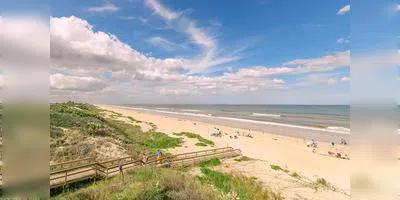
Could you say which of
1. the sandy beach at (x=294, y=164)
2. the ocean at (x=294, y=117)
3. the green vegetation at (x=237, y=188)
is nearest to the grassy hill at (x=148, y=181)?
the green vegetation at (x=237, y=188)

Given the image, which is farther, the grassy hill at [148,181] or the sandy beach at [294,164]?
the sandy beach at [294,164]

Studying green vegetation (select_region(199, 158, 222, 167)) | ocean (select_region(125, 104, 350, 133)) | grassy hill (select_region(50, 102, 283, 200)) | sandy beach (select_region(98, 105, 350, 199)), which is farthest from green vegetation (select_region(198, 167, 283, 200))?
ocean (select_region(125, 104, 350, 133))

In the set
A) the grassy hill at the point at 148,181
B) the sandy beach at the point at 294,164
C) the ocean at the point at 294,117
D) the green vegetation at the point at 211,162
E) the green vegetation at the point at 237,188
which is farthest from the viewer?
the ocean at the point at 294,117

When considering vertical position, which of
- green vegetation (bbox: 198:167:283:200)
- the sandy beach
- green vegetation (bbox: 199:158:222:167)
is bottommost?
the sandy beach

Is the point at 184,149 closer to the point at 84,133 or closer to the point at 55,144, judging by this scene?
the point at 84,133

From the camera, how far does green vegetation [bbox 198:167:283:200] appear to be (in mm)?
9633

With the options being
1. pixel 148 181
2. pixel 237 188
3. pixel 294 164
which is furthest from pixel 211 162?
pixel 148 181

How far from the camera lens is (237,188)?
10570 millimetres

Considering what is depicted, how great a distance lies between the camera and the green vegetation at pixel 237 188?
9.63 m

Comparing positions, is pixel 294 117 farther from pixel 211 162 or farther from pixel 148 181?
pixel 148 181

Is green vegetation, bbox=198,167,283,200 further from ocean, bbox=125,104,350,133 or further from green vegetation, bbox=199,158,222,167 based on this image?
ocean, bbox=125,104,350,133

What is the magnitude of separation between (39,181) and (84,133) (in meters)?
20.2

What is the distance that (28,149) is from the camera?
2525 millimetres

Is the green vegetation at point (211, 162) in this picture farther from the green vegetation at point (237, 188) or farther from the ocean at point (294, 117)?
the ocean at point (294, 117)
